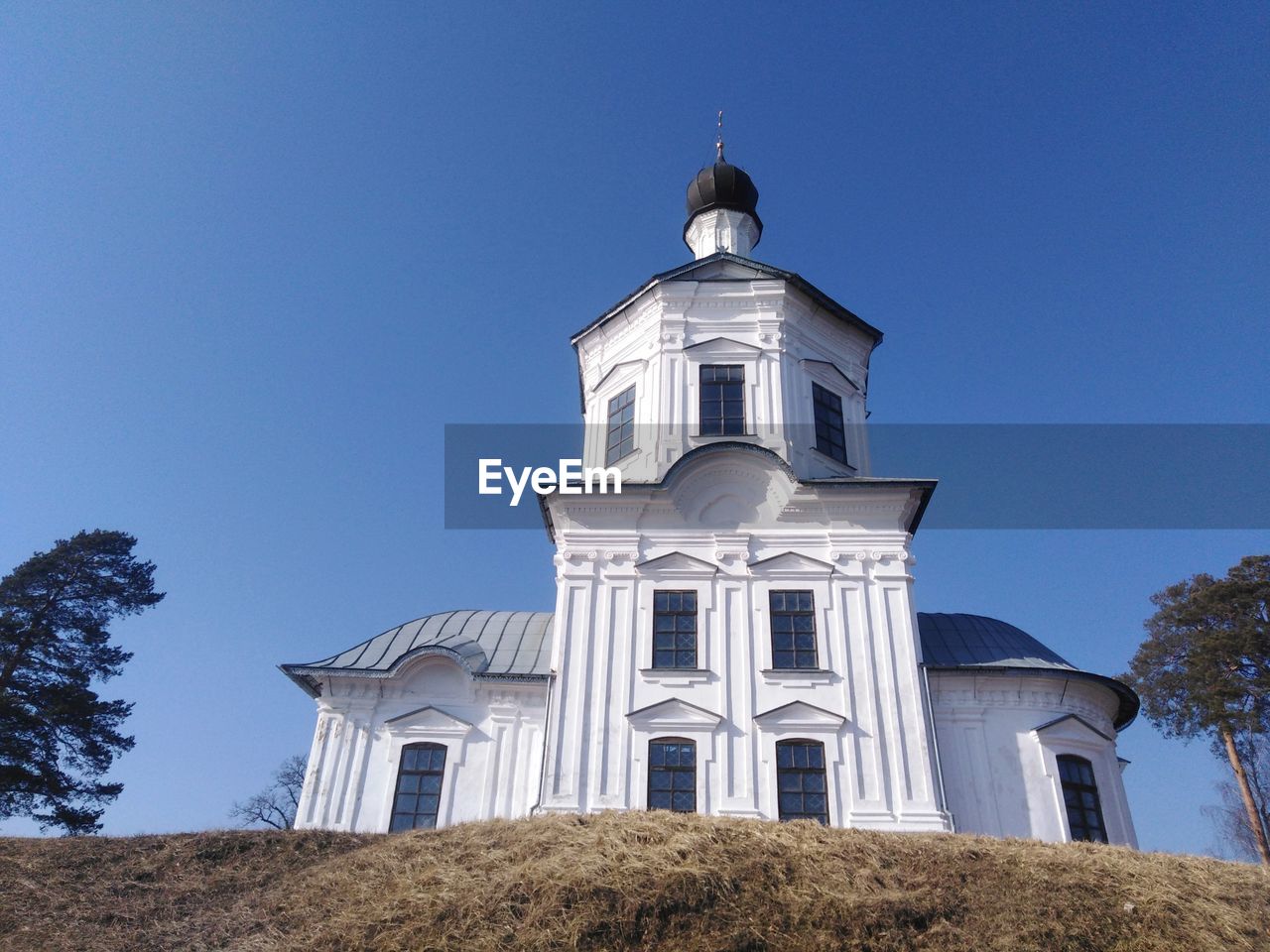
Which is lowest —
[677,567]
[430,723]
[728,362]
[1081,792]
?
[1081,792]

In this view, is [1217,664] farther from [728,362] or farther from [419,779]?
[419,779]

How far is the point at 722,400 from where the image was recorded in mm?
20016

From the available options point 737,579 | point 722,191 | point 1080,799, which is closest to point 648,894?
point 737,579

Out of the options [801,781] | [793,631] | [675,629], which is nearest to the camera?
[801,781]

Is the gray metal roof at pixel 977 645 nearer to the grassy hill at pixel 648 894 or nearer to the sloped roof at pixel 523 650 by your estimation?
the sloped roof at pixel 523 650

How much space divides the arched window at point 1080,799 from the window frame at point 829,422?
23.5ft

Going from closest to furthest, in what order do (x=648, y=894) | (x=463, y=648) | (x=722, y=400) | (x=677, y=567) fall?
(x=648, y=894) < (x=677, y=567) < (x=463, y=648) < (x=722, y=400)

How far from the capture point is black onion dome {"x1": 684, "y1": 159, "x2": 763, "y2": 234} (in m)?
25.5

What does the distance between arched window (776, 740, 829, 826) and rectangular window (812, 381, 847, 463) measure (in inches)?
256

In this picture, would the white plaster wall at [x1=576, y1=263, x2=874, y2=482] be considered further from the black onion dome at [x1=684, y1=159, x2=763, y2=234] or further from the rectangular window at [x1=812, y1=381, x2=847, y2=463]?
the black onion dome at [x1=684, y1=159, x2=763, y2=234]

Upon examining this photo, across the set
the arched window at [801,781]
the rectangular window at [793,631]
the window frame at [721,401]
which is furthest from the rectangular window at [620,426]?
the arched window at [801,781]

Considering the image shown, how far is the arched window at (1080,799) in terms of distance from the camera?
54.3ft

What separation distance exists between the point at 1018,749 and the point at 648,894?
375 inches

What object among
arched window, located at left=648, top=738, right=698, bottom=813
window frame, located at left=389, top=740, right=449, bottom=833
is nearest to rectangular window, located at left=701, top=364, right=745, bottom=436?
arched window, located at left=648, top=738, right=698, bottom=813
